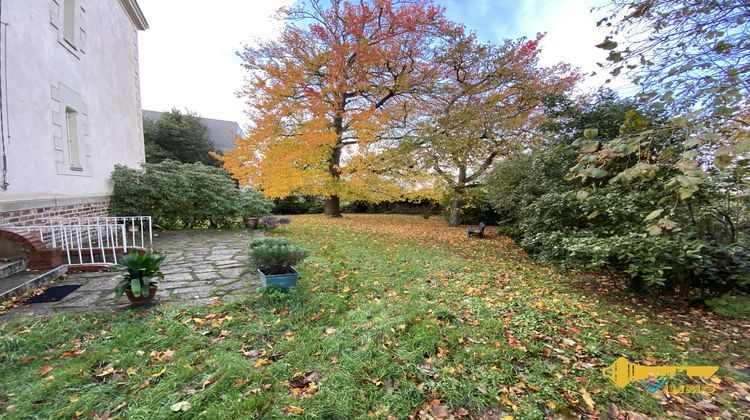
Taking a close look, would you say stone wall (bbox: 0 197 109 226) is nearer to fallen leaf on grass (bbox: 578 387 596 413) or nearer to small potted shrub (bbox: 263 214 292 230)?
small potted shrub (bbox: 263 214 292 230)

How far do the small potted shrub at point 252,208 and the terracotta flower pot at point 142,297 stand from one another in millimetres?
6135

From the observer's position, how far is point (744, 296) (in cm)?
334

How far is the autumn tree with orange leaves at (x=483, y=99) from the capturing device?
8.77 metres

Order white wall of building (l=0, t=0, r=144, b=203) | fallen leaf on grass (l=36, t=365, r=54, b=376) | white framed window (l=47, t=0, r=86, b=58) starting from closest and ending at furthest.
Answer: fallen leaf on grass (l=36, t=365, r=54, b=376)
white wall of building (l=0, t=0, r=144, b=203)
white framed window (l=47, t=0, r=86, b=58)

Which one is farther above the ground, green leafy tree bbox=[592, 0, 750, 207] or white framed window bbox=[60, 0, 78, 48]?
white framed window bbox=[60, 0, 78, 48]

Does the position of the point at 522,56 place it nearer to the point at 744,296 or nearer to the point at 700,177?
the point at 744,296

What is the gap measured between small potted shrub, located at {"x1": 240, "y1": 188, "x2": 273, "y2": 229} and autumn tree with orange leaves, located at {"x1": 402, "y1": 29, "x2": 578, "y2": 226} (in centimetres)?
465

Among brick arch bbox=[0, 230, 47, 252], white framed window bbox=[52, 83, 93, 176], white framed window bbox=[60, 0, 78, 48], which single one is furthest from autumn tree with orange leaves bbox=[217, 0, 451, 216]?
brick arch bbox=[0, 230, 47, 252]

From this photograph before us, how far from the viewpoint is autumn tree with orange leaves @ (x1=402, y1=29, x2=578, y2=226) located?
8.77 metres

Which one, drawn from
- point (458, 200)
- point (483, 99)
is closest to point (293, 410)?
point (483, 99)

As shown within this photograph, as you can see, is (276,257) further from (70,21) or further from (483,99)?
(483,99)

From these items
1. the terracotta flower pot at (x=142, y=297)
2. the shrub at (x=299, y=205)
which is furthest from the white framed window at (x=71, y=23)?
the shrub at (x=299, y=205)

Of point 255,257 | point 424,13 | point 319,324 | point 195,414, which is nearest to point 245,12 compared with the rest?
point 424,13

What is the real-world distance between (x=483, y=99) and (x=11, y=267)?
35.3ft
